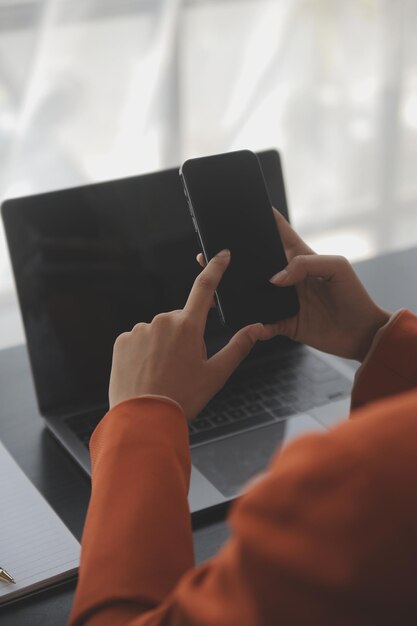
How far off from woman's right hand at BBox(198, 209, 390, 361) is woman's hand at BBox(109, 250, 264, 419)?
0.13 meters

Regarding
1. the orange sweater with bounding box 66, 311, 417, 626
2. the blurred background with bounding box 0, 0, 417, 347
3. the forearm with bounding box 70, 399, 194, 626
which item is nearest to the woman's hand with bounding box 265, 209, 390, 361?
the forearm with bounding box 70, 399, 194, 626

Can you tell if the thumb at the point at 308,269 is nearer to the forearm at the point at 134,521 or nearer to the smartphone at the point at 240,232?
the smartphone at the point at 240,232

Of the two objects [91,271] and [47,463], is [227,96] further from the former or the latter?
[47,463]

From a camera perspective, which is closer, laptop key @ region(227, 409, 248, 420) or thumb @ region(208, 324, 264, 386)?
thumb @ region(208, 324, 264, 386)

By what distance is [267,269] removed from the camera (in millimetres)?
814

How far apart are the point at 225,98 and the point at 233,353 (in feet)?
5.82

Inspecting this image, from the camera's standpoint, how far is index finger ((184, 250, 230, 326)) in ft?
2.34

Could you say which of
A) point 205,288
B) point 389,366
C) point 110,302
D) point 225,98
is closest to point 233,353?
point 205,288

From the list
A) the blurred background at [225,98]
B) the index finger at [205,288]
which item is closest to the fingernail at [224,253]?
the index finger at [205,288]

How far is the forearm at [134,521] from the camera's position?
54 centimetres

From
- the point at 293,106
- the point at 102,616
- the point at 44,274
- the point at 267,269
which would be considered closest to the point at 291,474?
the point at 102,616

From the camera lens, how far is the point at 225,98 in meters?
2.39

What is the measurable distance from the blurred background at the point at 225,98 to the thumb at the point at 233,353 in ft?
4.81

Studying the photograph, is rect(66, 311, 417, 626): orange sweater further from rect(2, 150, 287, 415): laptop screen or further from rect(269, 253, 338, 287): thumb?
rect(2, 150, 287, 415): laptop screen
